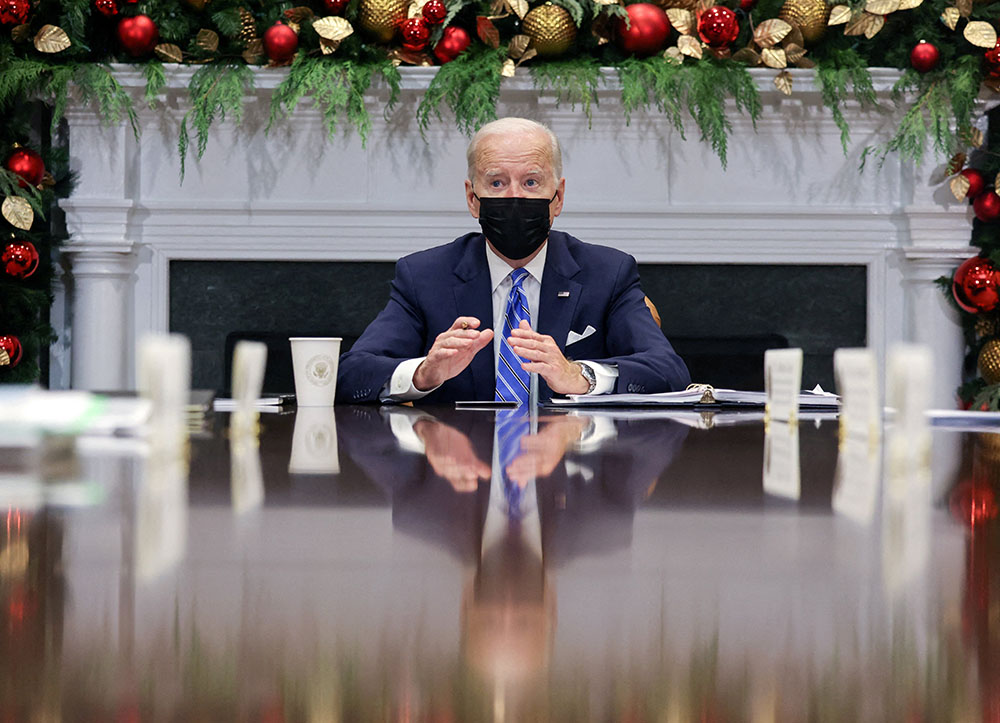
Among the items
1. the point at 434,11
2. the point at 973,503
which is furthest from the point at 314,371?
the point at 434,11

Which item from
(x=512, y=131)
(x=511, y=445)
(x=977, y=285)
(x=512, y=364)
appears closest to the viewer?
(x=511, y=445)

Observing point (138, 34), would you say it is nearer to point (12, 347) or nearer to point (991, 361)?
point (12, 347)

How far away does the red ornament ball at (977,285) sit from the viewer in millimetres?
2656

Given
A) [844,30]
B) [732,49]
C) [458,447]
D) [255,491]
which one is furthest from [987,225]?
[255,491]

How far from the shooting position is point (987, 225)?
9.39ft

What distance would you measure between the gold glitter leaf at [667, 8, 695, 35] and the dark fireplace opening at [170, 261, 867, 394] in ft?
2.20

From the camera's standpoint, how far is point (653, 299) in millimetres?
2979

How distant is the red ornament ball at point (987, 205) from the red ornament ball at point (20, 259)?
256 centimetres

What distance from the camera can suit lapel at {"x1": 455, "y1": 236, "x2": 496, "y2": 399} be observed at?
1800 millimetres

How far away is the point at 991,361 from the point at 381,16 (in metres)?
1.91

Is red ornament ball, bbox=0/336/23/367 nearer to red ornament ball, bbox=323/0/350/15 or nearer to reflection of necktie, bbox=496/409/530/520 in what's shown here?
red ornament ball, bbox=323/0/350/15

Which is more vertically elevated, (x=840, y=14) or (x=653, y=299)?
(x=840, y=14)

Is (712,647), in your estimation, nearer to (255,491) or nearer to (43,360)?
(255,491)

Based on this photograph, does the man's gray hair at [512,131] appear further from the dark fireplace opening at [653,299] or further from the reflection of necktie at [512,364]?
the dark fireplace opening at [653,299]
